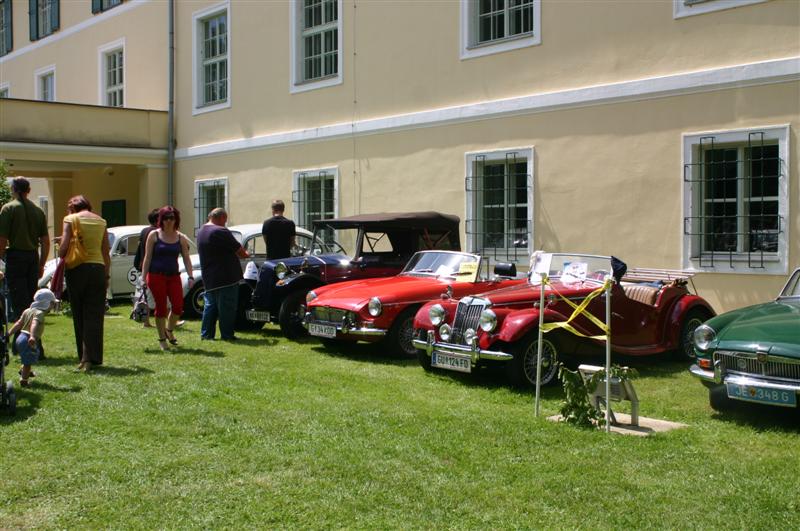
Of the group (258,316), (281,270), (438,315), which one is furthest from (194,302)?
(438,315)

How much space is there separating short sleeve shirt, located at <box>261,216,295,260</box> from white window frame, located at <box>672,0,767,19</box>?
236 inches

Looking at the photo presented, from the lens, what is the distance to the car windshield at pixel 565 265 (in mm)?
9344

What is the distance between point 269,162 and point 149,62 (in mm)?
5844

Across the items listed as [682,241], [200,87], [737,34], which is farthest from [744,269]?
[200,87]

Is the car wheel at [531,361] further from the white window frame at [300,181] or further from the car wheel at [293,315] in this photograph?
the white window frame at [300,181]

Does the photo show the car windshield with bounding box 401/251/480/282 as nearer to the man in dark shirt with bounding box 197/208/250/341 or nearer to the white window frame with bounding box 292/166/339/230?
the man in dark shirt with bounding box 197/208/250/341

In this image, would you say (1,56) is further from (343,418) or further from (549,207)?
(343,418)

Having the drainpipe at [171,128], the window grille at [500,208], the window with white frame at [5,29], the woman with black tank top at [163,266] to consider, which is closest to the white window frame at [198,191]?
the drainpipe at [171,128]

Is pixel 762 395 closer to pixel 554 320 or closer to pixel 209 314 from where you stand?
pixel 554 320

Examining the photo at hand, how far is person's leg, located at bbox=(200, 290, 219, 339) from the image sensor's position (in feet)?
35.3

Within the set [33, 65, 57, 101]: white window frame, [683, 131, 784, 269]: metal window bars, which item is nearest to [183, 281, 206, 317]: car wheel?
[683, 131, 784, 269]: metal window bars

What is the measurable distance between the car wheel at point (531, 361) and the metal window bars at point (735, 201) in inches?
153

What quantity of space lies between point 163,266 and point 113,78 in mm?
15803

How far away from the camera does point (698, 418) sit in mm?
7020
